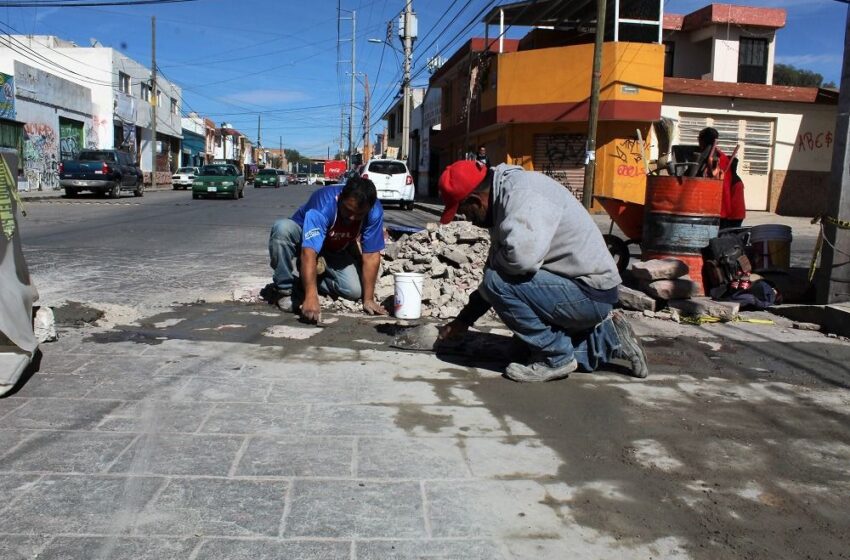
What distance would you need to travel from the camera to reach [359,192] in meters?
5.55

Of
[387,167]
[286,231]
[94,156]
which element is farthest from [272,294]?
[94,156]

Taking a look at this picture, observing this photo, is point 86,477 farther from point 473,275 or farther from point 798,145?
point 798,145

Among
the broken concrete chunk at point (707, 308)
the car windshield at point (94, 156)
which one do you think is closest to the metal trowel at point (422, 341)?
the broken concrete chunk at point (707, 308)

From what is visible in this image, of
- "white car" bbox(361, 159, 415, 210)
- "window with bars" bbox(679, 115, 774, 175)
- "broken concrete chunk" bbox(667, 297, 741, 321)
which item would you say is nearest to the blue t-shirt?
"broken concrete chunk" bbox(667, 297, 741, 321)

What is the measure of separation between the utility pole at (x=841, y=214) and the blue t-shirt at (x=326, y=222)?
431 centimetres

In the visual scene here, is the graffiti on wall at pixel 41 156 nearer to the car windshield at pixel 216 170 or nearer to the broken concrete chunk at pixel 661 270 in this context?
the car windshield at pixel 216 170

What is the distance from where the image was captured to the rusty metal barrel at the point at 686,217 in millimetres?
7223

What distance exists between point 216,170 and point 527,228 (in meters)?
28.0

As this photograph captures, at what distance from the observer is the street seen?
8.36ft

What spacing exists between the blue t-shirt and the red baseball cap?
1.71 metres

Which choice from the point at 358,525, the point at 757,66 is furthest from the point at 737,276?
the point at 757,66

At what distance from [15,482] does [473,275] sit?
4.89 metres

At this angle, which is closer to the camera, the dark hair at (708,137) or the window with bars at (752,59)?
the dark hair at (708,137)

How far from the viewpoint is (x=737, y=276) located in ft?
23.7
